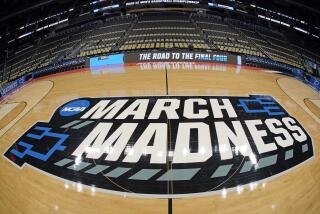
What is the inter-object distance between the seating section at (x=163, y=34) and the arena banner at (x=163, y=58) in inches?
22.2

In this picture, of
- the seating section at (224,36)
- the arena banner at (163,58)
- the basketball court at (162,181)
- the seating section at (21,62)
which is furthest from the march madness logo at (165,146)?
the seating section at (21,62)

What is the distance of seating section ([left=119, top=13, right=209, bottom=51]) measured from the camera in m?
9.72

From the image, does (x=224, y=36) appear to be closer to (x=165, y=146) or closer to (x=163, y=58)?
(x=163, y=58)

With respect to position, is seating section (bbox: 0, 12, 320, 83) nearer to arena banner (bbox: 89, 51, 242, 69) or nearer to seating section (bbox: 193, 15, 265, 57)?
seating section (bbox: 193, 15, 265, 57)

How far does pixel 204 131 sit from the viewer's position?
11.1 feet

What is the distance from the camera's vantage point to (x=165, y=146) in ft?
10.3

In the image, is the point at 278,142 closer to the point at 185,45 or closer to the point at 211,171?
the point at 211,171

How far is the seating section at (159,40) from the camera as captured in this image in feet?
31.9

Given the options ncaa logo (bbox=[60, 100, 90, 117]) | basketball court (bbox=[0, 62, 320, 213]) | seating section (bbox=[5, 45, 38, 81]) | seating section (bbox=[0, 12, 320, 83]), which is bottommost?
basketball court (bbox=[0, 62, 320, 213])

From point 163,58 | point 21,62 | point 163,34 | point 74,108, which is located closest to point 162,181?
point 74,108

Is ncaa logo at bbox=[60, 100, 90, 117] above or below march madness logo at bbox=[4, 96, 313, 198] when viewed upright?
above

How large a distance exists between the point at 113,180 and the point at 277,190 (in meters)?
1.93

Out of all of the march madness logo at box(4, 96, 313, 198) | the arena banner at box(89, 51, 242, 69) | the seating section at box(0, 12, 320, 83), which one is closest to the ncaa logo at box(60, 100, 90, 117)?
the march madness logo at box(4, 96, 313, 198)

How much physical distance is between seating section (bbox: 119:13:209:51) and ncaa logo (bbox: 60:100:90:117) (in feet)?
17.0
